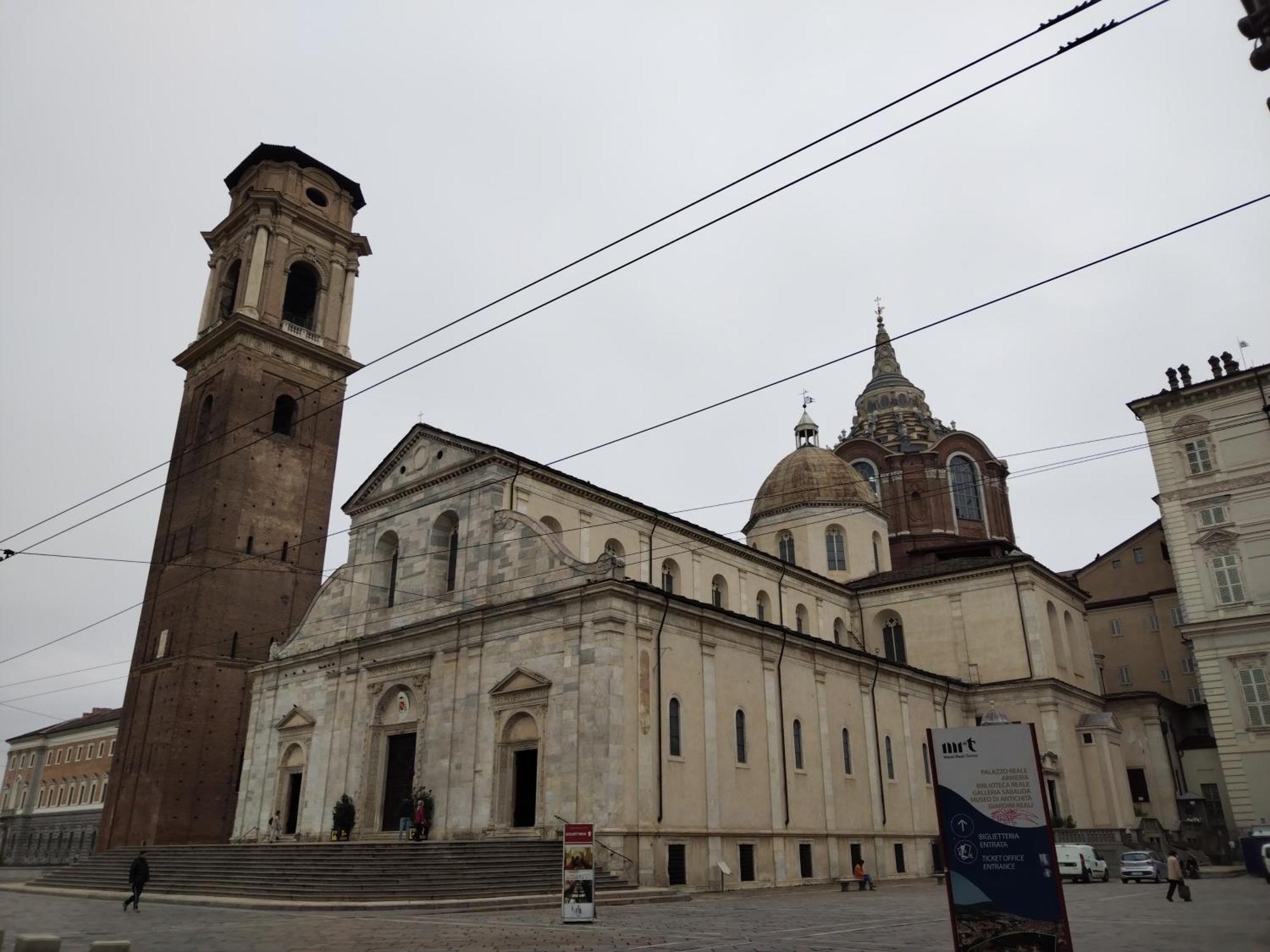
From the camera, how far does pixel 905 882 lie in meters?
32.3

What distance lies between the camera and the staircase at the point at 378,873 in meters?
21.1

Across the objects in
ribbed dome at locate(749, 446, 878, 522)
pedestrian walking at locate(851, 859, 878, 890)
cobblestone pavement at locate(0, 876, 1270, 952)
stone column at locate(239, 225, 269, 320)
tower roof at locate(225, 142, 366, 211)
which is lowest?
cobblestone pavement at locate(0, 876, 1270, 952)

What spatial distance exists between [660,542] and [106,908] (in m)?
20.5

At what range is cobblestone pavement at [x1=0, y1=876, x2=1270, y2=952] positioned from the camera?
41.8 feet

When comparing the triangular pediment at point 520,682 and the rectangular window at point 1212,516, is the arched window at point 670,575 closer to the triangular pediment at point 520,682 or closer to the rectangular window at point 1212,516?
the triangular pediment at point 520,682

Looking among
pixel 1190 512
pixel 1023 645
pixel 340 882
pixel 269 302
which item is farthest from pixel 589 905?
pixel 269 302

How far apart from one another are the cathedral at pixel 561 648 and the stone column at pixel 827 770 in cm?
11

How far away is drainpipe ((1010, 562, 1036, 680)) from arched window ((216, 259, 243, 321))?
4003cm

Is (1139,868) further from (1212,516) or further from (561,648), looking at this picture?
(561,648)

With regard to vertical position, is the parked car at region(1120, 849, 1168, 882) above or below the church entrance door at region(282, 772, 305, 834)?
below

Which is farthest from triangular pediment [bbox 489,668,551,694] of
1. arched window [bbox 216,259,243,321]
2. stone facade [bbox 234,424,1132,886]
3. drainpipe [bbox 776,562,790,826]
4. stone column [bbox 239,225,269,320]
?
arched window [bbox 216,259,243,321]

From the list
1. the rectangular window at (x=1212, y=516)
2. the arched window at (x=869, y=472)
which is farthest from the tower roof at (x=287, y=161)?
the rectangular window at (x=1212, y=516)

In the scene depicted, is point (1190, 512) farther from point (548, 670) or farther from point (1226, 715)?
point (548, 670)

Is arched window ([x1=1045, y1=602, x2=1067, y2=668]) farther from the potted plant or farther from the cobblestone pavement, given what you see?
the potted plant
